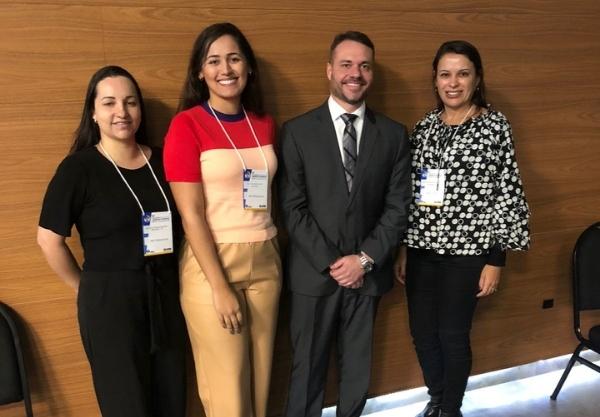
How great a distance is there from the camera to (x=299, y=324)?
6.56ft

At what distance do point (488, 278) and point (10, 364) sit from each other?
1.96 metres

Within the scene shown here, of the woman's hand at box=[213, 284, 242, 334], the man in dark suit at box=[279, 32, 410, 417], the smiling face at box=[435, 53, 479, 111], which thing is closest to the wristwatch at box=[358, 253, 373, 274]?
the man in dark suit at box=[279, 32, 410, 417]

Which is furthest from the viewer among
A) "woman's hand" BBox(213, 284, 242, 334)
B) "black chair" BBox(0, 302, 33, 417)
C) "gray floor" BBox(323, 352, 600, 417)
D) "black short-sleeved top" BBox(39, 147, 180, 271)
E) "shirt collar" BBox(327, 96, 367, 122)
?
"gray floor" BBox(323, 352, 600, 417)

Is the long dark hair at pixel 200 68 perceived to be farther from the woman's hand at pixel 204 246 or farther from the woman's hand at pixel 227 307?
the woman's hand at pixel 227 307

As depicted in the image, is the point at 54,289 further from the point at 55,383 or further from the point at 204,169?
the point at 204,169

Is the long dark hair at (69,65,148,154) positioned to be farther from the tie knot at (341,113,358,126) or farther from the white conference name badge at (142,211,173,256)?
the tie knot at (341,113,358,126)

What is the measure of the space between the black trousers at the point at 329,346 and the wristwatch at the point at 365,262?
13 cm

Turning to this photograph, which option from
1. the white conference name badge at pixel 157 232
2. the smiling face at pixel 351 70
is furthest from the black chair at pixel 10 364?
the smiling face at pixel 351 70

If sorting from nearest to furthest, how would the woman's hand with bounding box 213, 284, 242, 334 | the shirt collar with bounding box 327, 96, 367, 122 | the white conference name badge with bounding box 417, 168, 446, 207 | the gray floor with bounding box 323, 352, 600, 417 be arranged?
the woman's hand with bounding box 213, 284, 242, 334, the shirt collar with bounding box 327, 96, 367, 122, the white conference name badge with bounding box 417, 168, 446, 207, the gray floor with bounding box 323, 352, 600, 417

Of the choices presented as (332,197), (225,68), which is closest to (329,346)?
(332,197)

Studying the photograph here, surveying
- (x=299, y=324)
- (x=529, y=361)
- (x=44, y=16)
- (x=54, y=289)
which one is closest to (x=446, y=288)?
(x=299, y=324)

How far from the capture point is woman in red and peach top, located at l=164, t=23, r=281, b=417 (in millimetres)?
1670

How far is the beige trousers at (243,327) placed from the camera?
69.0 inches

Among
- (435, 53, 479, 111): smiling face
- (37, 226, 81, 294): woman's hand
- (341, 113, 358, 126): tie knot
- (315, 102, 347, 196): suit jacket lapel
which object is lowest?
(37, 226, 81, 294): woman's hand
